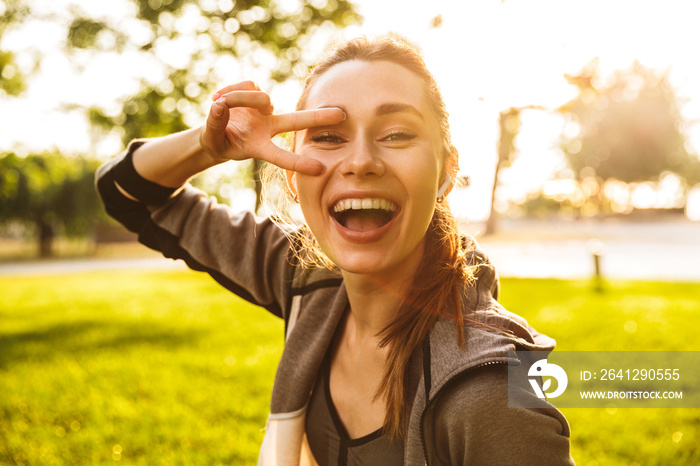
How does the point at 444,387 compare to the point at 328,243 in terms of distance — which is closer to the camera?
the point at 444,387

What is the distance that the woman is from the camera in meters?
1.63

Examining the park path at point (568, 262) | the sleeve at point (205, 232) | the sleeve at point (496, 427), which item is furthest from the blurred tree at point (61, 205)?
the sleeve at point (496, 427)

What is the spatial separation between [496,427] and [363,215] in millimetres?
832

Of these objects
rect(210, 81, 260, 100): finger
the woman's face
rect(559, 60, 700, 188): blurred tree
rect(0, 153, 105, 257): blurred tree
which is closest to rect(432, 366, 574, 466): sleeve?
the woman's face

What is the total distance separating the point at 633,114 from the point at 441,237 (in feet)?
156

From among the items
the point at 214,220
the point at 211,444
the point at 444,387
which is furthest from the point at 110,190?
the point at 211,444

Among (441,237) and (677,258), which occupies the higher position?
(441,237)

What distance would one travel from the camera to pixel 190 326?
8.19m

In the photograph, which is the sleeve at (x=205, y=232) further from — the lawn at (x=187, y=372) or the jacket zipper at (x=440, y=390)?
the lawn at (x=187, y=372)

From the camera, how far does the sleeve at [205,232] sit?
7.93 ft

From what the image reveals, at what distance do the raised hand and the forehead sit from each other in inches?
4.1

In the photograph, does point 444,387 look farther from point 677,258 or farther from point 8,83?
point 677,258

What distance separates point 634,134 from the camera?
43562 millimetres

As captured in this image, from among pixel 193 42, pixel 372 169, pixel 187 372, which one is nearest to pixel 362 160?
pixel 372 169
